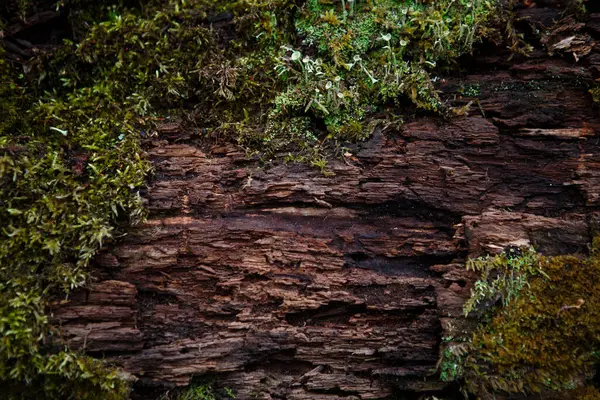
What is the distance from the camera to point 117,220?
3955 mm

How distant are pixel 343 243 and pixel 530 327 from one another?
5.98ft

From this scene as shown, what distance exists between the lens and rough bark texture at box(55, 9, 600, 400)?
3875 mm

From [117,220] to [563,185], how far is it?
4401 millimetres

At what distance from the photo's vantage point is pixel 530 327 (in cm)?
369

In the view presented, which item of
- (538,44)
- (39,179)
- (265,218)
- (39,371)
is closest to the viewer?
(39,371)

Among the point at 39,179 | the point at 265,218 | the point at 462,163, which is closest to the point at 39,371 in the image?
the point at 39,179

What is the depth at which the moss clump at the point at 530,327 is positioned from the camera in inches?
141

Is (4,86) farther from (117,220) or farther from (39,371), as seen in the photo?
(39,371)

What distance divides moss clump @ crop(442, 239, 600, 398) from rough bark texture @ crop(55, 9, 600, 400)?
0.62ft

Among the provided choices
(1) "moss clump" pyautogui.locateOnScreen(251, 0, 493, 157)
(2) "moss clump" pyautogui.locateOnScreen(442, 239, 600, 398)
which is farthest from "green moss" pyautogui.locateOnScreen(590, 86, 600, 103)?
(2) "moss clump" pyautogui.locateOnScreen(442, 239, 600, 398)

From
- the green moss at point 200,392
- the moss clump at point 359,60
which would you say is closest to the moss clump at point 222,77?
the moss clump at point 359,60

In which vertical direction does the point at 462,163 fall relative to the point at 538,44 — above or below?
below

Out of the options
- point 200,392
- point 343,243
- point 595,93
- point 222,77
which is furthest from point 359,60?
point 200,392

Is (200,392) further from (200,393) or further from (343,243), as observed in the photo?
(343,243)
